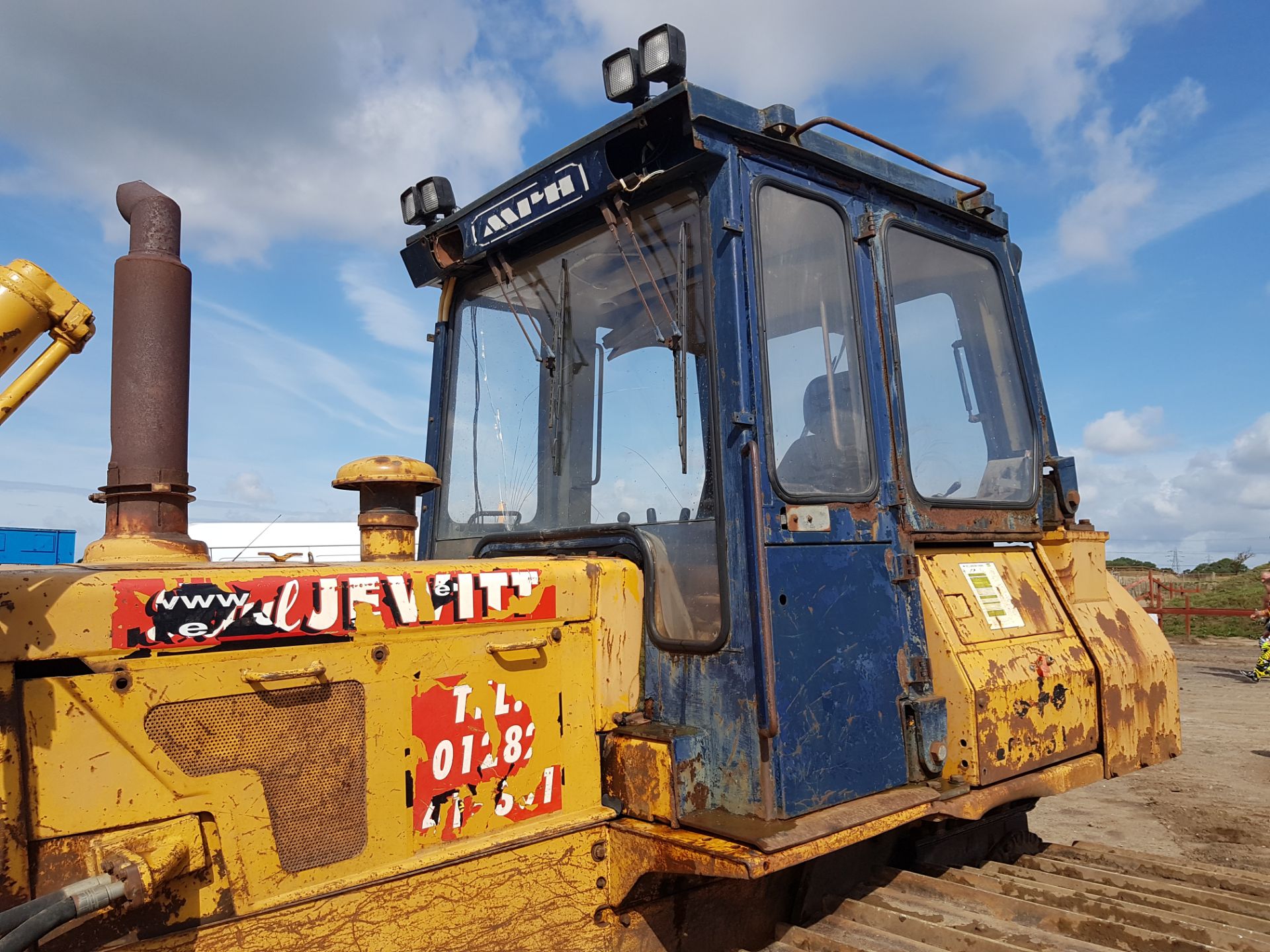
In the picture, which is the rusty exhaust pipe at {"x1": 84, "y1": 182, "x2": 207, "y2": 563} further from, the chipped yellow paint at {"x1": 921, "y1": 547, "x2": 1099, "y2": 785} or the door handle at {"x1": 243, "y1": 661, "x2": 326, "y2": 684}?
the chipped yellow paint at {"x1": 921, "y1": 547, "x2": 1099, "y2": 785}

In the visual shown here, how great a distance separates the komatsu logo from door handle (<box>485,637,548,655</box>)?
56.3 inches

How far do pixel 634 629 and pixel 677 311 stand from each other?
3.24 feet

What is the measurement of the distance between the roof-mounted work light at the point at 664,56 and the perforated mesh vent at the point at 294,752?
1.90 metres

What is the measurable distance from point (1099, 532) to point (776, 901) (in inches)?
81.5

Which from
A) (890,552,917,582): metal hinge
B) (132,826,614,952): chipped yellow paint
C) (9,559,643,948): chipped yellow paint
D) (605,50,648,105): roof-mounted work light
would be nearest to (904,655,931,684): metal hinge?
(890,552,917,582): metal hinge

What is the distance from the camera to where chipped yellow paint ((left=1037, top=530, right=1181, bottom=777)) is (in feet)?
11.9

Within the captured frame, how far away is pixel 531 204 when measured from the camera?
11.0ft

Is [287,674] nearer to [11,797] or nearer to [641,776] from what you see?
[11,797]

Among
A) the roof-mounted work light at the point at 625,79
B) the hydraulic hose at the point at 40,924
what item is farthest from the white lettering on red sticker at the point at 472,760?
the roof-mounted work light at the point at 625,79

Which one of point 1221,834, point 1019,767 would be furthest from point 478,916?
point 1221,834

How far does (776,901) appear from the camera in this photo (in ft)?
10.1

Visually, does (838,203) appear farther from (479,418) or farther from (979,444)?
(479,418)

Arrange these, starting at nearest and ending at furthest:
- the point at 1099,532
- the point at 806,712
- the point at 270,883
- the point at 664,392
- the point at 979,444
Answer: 1. the point at 270,883
2. the point at 806,712
3. the point at 664,392
4. the point at 979,444
5. the point at 1099,532

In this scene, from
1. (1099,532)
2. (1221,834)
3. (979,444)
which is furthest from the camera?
(1221,834)
